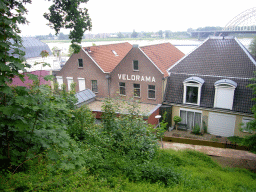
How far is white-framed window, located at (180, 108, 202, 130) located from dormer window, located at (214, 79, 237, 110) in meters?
2.06

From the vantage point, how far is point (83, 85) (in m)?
27.9

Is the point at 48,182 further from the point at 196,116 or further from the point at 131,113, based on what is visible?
the point at 196,116

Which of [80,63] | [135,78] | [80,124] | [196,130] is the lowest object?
[196,130]

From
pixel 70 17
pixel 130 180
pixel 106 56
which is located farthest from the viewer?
pixel 106 56

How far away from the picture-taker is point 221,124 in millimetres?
19469

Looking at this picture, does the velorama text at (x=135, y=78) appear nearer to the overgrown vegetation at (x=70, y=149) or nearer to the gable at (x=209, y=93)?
the gable at (x=209, y=93)

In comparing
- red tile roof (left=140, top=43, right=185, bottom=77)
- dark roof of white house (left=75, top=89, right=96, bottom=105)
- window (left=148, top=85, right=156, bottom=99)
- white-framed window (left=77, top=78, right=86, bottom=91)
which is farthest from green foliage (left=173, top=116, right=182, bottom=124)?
white-framed window (left=77, top=78, right=86, bottom=91)

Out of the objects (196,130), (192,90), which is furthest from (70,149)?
(192,90)

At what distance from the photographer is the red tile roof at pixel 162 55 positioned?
2282cm

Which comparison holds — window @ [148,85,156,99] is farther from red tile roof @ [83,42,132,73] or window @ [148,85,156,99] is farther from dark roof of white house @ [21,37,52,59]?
dark roof of white house @ [21,37,52,59]

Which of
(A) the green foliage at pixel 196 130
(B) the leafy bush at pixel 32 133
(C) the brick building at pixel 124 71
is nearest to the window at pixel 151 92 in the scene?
(C) the brick building at pixel 124 71

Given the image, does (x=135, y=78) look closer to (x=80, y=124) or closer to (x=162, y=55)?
(x=162, y=55)

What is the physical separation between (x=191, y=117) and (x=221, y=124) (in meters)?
2.81

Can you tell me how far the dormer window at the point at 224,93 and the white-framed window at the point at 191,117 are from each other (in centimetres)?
206
